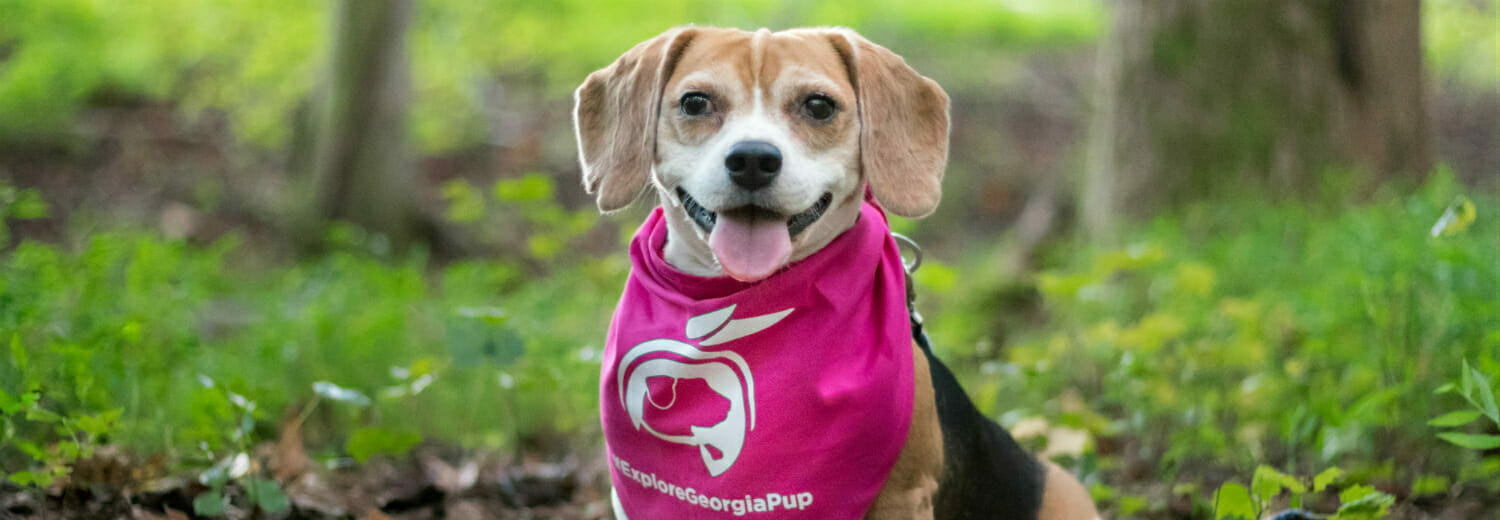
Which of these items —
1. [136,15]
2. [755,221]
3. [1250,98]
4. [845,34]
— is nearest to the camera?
[755,221]

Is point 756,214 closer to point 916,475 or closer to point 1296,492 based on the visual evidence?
point 916,475

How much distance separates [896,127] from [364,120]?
8.65m

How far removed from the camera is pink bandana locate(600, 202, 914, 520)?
271cm

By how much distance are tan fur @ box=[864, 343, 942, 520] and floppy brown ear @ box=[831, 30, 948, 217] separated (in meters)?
0.46

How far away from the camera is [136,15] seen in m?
14.4

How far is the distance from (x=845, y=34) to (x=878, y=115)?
27 centimetres

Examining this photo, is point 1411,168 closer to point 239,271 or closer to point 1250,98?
point 1250,98

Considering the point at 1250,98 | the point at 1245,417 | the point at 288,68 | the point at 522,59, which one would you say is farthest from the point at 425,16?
the point at 1245,417

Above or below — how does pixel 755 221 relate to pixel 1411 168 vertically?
above

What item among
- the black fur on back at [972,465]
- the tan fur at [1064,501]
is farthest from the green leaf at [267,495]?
the tan fur at [1064,501]

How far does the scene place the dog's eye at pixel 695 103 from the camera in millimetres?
2805

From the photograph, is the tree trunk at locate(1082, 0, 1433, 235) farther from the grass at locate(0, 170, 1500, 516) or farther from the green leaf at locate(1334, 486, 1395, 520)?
the green leaf at locate(1334, 486, 1395, 520)

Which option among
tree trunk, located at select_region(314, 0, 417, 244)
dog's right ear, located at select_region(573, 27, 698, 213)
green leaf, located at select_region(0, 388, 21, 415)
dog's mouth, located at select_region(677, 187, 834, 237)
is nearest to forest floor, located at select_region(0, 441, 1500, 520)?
green leaf, located at select_region(0, 388, 21, 415)

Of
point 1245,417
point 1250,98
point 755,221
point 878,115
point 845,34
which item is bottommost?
point 1245,417
